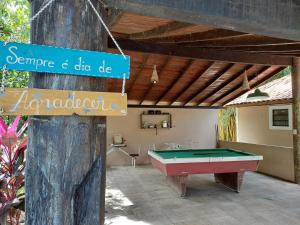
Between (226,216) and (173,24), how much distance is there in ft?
11.6

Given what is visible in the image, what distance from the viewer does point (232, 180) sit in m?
6.14

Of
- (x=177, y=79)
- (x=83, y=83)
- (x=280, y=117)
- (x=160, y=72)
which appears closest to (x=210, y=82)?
(x=177, y=79)

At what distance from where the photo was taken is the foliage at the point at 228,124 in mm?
12297

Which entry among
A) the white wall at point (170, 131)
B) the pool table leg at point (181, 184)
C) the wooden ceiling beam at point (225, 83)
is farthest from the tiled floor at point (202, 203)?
the wooden ceiling beam at point (225, 83)

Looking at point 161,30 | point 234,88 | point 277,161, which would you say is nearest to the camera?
point 161,30

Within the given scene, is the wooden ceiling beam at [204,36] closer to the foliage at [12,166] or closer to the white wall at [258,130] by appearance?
the foliage at [12,166]

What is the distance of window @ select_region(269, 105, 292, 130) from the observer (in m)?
8.84

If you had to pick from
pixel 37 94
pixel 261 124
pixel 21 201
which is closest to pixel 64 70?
pixel 37 94

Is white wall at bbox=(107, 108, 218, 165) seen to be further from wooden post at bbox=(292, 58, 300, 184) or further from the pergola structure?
the pergola structure

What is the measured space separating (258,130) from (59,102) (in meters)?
10.8

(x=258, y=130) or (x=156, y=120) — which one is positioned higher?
(x=156, y=120)

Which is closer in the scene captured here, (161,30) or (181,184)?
(161,30)

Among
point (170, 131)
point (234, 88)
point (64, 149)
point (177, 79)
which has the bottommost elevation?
point (170, 131)

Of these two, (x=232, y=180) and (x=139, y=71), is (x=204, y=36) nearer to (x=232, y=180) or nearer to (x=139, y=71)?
(x=139, y=71)
